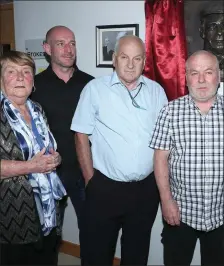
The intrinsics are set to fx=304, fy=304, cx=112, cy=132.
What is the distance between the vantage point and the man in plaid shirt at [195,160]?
147 cm

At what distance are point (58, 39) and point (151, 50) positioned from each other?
22.6 inches

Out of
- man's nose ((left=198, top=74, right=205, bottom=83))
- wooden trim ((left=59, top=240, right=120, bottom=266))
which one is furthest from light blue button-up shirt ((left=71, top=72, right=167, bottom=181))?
wooden trim ((left=59, top=240, right=120, bottom=266))

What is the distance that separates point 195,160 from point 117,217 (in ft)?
1.76

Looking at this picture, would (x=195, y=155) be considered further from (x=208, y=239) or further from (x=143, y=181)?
(x=208, y=239)

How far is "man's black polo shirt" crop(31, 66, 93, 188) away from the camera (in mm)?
1748

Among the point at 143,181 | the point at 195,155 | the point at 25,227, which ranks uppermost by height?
the point at 195,155

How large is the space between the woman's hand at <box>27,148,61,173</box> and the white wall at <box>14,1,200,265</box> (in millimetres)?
929

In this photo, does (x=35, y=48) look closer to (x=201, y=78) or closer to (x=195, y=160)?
(x=201, y=78)

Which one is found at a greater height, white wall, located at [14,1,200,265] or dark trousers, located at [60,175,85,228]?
white wall, located at [14,1,200,265]

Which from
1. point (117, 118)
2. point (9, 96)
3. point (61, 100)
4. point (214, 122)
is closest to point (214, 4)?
point (214, 122)

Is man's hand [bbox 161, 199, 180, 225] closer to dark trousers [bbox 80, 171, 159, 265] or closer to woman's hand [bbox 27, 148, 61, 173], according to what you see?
dark trousers [bbox 80, 171, 159, 265]

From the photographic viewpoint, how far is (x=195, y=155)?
1483mm

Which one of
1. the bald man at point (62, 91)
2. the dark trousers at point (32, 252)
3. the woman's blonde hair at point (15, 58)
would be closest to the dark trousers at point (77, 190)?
the bald man at point (62, 91)

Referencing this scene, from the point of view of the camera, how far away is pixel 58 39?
A: 1843 millimetres
